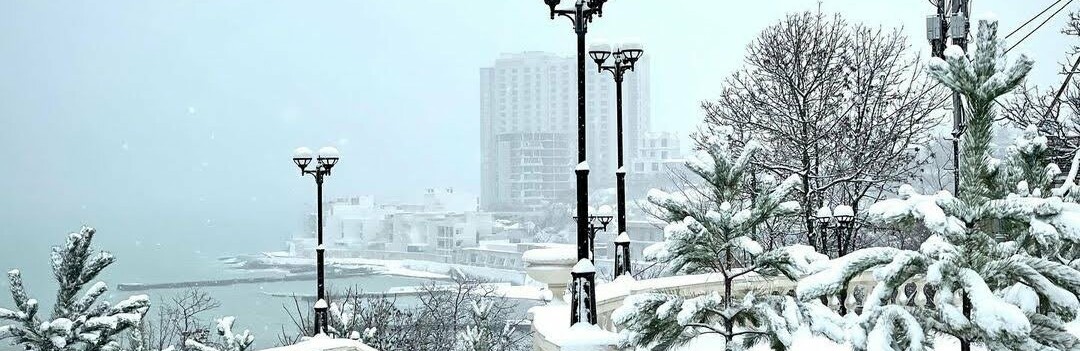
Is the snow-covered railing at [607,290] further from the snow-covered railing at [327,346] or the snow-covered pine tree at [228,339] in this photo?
the snow-covered pine tree at [228,339]

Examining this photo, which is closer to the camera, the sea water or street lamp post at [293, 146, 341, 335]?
street lamp post at [293, 146, 341, 335]

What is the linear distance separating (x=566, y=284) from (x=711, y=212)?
2198 mm

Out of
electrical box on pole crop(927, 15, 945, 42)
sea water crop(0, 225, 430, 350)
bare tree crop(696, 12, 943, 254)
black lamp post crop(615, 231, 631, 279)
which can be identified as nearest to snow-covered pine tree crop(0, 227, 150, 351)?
black lamp post crop(615, 231, 631, 279)

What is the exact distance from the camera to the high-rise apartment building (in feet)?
465

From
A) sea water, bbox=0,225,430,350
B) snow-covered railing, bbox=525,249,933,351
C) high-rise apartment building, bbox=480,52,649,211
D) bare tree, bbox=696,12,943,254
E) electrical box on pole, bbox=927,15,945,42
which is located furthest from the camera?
high-rise apartment building, bbox=480,52,649,211

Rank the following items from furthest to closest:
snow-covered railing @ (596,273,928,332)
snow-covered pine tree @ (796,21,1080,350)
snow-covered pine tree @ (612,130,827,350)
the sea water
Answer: the sea water, snow-covered railing @ (596,273,928,332), snow-covered pine tree @ (612,130,827,350), snow-covered pine tree @ (796,21,1080,350)

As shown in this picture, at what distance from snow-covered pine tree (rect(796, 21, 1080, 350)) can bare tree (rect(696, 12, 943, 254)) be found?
17739 millimetres

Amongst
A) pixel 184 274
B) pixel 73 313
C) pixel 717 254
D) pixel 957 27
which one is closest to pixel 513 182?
pixel 184 274

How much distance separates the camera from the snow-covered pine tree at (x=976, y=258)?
4348 millimetres

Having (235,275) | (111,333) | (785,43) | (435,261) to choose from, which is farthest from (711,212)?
(235,275)

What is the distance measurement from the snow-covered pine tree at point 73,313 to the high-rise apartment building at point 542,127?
118 meters

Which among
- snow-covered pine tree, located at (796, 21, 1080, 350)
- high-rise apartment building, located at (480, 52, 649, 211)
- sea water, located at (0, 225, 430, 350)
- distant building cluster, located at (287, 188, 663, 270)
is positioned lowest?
sea water, located at (0, 225, 430, 350)

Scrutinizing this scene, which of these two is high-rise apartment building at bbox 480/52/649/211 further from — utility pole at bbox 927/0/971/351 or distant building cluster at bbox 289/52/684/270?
utility pole at bbox 927/0/971/351

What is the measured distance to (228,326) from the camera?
9.38m
